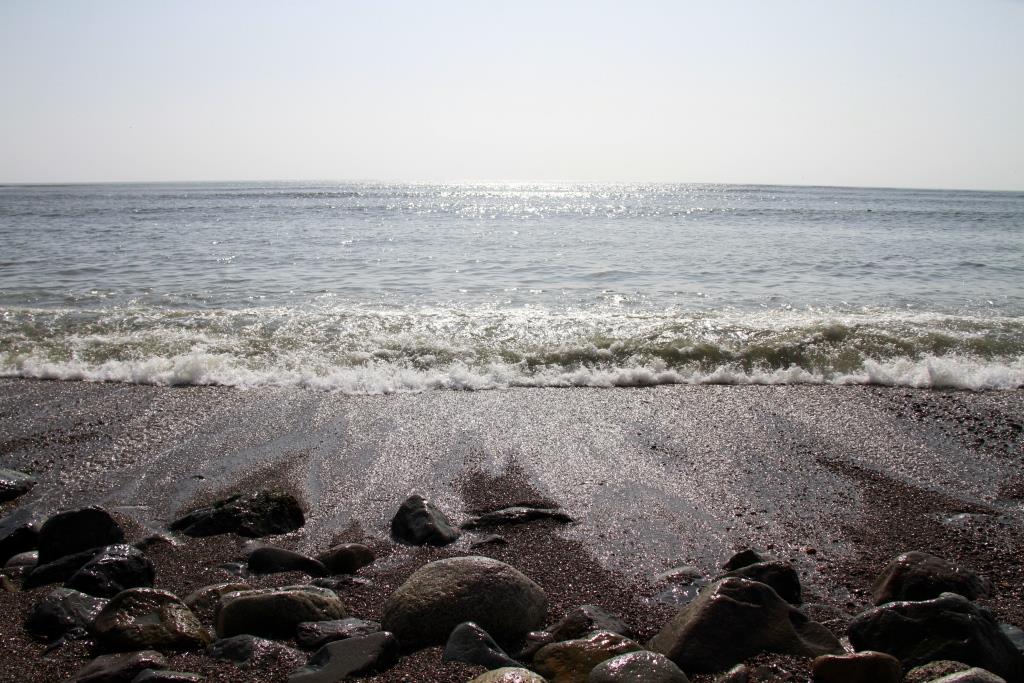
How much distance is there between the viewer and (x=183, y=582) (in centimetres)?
391

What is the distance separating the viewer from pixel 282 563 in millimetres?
4059

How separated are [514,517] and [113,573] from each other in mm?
2238

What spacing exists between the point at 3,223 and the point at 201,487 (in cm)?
3254

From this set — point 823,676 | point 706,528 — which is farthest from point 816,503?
point 823,676

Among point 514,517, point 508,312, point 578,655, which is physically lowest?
point 514,517

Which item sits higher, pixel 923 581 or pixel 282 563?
pixel 923 581

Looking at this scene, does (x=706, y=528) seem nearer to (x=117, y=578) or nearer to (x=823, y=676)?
(x=823, y=676)

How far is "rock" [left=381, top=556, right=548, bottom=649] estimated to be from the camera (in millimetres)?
3268

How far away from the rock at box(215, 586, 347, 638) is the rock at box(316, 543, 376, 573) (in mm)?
553

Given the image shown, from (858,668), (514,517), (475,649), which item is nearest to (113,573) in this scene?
(475,649)

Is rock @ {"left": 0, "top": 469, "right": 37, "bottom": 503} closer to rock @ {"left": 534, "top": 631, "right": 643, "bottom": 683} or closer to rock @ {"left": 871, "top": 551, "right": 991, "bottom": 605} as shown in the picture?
rock @ {"left": 534, "top": 631, "right": 643, "bottom": 683}

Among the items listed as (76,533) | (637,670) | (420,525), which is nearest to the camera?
(637,670)

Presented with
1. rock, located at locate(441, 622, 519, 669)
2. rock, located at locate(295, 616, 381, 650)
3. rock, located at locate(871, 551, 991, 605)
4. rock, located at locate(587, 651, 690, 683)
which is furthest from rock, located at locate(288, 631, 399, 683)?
rock, located at locate(871, 551, 991, 605)

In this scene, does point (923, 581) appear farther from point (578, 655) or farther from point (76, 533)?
point (76, 533)
